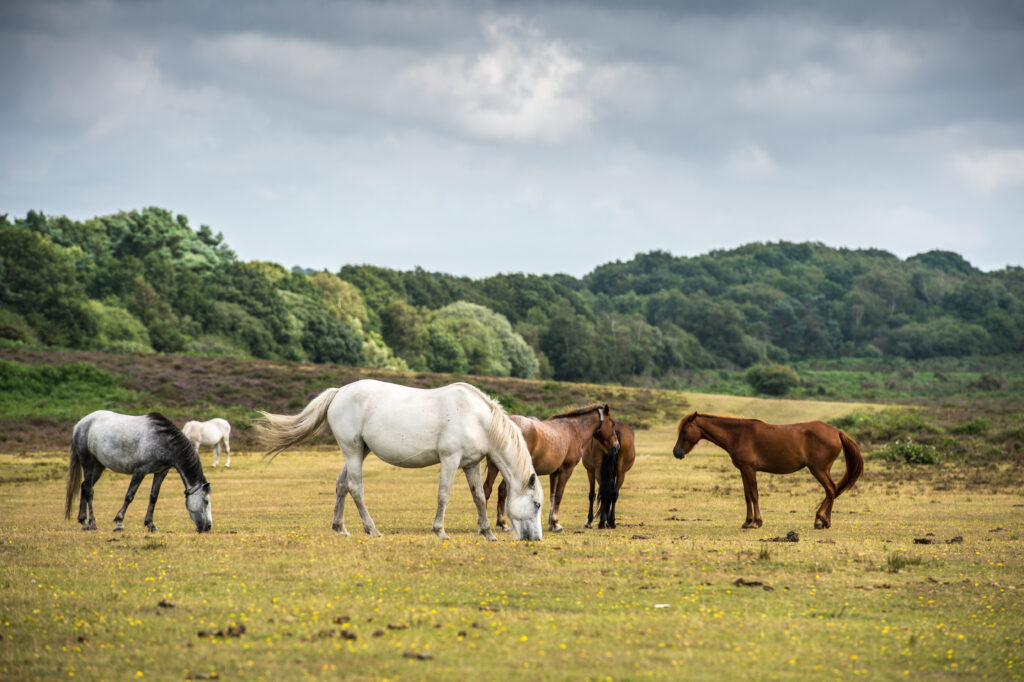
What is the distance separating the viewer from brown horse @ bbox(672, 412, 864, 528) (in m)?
16.5

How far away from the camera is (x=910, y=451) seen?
31469 mm

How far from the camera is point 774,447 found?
658 inches

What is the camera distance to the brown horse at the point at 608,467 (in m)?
16.6

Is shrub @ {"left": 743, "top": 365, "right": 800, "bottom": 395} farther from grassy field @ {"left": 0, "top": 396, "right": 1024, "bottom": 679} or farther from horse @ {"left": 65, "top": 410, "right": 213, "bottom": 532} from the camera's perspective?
horse @ {"left": 65, "top": 410, "right": 213, "bottom": 532}

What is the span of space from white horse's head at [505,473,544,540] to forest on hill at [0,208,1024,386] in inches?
2066

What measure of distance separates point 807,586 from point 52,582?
885 cm

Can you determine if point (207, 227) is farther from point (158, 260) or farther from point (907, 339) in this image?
point (907, 339)

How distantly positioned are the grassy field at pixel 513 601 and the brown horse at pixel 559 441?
0.91m

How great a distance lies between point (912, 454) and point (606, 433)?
1938cm

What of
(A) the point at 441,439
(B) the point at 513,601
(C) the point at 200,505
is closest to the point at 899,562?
(B) the point at 513,601

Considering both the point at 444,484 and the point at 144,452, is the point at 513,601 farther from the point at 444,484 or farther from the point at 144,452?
the point at 144,452

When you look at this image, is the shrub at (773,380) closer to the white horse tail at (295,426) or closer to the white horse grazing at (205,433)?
the white horse grazing at (205,433)

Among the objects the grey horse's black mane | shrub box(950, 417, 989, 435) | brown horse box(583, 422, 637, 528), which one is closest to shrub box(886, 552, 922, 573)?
brown horse box(583, 422, 637, 528)

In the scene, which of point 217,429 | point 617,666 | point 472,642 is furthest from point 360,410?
point 217,429
